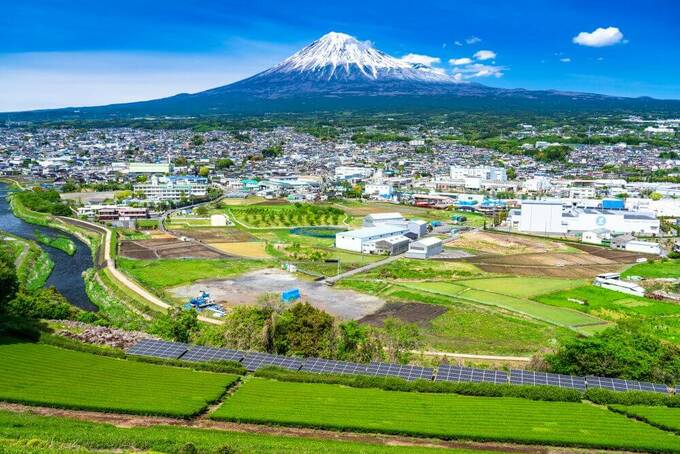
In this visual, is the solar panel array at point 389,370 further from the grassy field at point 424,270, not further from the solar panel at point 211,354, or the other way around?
the grassy field at point 424,270

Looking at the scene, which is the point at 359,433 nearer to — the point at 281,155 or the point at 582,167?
the point at 582,167

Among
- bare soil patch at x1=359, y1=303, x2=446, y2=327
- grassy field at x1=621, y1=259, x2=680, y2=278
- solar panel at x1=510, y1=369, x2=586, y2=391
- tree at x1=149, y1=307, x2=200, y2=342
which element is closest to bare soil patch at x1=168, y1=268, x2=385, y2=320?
bare soil patch at x1=359, y1=303, x2=446, y2=327

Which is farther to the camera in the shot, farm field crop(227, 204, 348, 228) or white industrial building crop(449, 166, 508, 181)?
white industrial building crop(449, 166, 508, 181)

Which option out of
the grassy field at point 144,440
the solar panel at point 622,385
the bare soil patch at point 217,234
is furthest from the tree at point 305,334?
the bare soil patch at point 217,234

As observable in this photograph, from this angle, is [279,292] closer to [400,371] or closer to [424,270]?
[424,270]

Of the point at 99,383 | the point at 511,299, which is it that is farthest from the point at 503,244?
the point at 99,383

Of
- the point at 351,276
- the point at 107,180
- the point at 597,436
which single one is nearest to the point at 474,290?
the point at 351,276

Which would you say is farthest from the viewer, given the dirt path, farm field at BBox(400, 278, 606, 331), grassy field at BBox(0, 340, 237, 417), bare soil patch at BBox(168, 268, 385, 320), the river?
the river

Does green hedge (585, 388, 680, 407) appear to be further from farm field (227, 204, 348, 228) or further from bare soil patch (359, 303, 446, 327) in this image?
farm field (227, 204, 348, 228)
